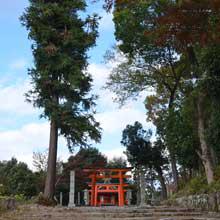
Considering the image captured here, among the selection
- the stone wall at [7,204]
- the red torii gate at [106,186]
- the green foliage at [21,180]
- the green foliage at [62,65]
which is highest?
the green foliage at [62,65]

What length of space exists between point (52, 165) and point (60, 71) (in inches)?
170

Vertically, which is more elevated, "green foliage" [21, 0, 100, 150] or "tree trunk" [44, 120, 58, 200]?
"green foliage" [21, 0, 100, 150]

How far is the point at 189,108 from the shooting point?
44.5 feet

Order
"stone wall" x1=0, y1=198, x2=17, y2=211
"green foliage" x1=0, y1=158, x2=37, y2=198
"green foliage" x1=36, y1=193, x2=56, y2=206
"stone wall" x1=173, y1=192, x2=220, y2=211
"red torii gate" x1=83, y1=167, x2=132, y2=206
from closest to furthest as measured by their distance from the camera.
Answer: "stone wall" x1=0, y1=198, x2=17, y2=211
"stone wall" x1=173, y1=192, x2=220, y2=211
"green foliage" x1=36, y1=193, x2=56, y2=206
"red torii gate" x1=83, y1=167, x2=132, y2=206
"green foliage" x1=0, y1=158, x2=37, y2=198

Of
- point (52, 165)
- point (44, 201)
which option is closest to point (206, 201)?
point (44, 201)

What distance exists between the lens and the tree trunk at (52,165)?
15672 millimetres

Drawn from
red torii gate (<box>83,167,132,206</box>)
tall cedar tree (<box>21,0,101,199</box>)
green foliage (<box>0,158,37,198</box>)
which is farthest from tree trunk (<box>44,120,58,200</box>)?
green foliage (<box>0,158,37,198</box>)

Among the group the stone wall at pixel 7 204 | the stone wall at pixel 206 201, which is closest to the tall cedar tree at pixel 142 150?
the stone wall at pixel 206 201

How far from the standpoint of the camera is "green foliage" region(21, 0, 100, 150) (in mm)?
16047

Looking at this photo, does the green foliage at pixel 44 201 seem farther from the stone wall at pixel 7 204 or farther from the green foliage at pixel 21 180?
the green foliage at pixel 21 180

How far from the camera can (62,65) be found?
Answer: 1605 centimetres

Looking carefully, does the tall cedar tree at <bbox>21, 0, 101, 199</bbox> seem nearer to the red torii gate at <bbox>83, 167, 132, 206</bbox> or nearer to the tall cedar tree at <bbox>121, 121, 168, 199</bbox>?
the red torii gate at <bbox>83, 167, 132, 206</bbox>

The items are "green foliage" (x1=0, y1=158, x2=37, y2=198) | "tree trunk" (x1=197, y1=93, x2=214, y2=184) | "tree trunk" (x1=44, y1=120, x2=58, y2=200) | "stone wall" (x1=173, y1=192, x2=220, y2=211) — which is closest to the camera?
"stone wall" (x1=173, y1=192, x2=220, y2=211)

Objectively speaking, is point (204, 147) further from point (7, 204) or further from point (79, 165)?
point (79, 165)
